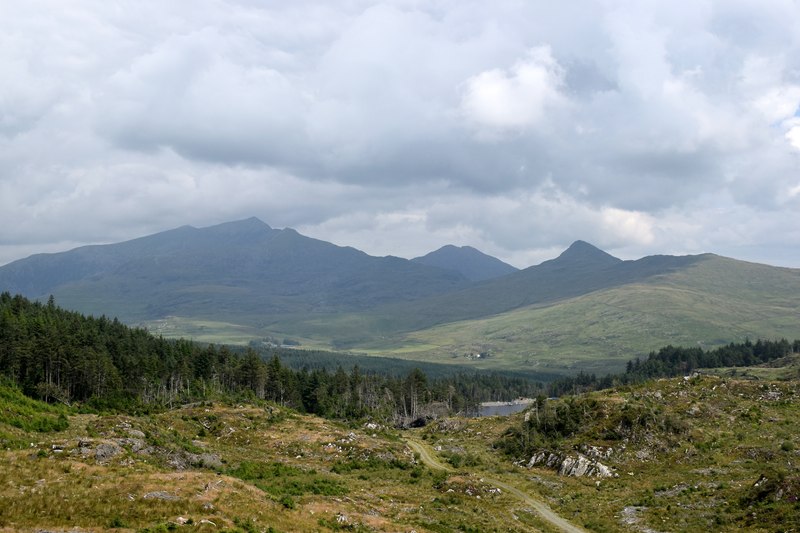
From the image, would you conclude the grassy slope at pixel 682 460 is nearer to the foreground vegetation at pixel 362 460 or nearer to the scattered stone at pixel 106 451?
the foreground vegetation at pixel 362 460

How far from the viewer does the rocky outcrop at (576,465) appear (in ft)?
234

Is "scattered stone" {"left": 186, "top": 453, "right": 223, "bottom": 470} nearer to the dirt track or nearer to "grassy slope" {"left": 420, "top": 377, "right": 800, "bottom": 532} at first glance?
the dirt track

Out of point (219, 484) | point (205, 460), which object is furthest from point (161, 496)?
point (205, 460)

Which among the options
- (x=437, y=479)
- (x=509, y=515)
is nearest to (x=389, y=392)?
(x=437, y=479)

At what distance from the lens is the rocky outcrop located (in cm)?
7121

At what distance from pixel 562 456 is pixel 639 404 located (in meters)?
19.1

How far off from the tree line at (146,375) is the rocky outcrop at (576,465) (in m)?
71.9

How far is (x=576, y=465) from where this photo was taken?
7362 centimetres

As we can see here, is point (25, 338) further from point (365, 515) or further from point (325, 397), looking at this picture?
point (365, 515)

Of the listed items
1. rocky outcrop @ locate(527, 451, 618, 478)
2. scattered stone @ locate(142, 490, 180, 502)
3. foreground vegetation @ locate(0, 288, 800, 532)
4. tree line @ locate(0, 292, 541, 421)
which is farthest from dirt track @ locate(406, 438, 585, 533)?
tree line @ locate(0, 292, 541, 421)

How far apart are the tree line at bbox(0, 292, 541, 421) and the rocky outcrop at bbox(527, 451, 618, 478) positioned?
236ft

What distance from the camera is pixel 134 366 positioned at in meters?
124

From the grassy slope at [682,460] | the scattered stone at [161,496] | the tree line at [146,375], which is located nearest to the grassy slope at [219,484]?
the scattered stone at [161,496]

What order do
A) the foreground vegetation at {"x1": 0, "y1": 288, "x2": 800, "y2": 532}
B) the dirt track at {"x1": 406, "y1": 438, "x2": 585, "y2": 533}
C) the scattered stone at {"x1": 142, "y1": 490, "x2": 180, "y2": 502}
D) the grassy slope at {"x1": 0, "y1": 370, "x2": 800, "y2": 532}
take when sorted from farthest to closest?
the dirt track at {"x1": 406, "y1": 438, "x2": 585, "y2": 533} < the foreground vegetation at {"x1": 0, "y1": 288, "x2": 800, "y2": 532} < the grassy slope at {"x1": 0, "y1": 370, "x2": 800, "y2": 532} < the scattered stone at {"x1": 142, "y1": 490, "x2": 180, "y2": 502}
